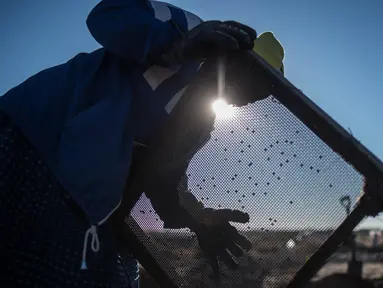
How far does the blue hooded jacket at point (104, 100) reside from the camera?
1.26 meters

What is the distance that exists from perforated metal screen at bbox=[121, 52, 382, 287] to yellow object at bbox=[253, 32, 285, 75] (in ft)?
1.65

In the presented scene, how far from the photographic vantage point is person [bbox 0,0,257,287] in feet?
4.16

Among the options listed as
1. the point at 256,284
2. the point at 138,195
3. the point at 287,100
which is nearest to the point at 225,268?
the point at 256,284

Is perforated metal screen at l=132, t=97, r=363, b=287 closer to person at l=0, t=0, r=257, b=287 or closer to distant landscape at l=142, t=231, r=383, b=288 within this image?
distant landscape at l=142, t=231, r=383, b=288

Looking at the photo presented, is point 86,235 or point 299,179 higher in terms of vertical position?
point 299,179

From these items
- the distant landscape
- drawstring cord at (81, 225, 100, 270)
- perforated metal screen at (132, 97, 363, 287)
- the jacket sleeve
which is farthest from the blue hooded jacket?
the distant landscape

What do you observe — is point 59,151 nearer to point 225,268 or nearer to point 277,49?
point 225,268

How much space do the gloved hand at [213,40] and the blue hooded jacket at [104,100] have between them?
72 mm

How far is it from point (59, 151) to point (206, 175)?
498 mm

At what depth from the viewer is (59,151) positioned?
1333 mm

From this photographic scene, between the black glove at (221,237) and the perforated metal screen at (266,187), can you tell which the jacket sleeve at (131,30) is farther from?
the black glove at (221,237)

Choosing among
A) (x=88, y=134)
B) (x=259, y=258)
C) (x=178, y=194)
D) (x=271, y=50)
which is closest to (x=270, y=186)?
(x=259, y=258)

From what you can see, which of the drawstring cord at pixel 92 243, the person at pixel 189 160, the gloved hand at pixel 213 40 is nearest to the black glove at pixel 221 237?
the person at pixel 189 160

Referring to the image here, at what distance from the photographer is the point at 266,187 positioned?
4.45 ft
